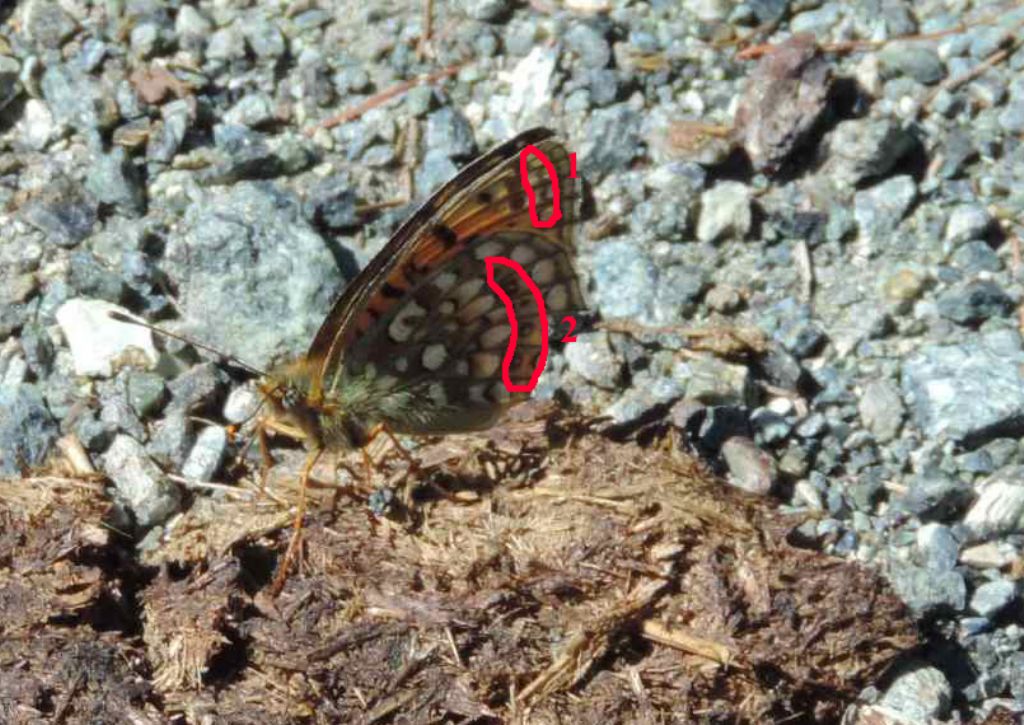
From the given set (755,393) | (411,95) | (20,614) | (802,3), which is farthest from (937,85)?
(20,614)

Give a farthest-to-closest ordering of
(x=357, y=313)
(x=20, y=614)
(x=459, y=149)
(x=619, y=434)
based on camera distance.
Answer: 1. (x=459, y=149)
2. (x=619, y=434)
3. (x=357, y=313)
4. (x=20, y=614)

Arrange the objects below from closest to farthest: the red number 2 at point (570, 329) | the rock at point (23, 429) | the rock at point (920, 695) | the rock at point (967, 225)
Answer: the rock at point (920, 695) < the rock at point (23, 429) < the red number 2 at point (570, 329) < the rock at point (967, 225)

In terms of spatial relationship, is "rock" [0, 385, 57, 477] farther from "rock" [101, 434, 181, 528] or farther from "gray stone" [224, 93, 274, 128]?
"gray stone" [224, 93, 274, 128]

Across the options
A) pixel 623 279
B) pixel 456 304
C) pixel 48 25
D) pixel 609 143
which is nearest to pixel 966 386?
pixel 623 279

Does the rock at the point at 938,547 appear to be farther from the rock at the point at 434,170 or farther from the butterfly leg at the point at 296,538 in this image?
the rock at the point at 434,170

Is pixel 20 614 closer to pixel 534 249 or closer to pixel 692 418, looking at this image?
pixel 534 249

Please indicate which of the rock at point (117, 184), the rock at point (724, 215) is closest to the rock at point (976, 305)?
the rock at point (724, 215)
